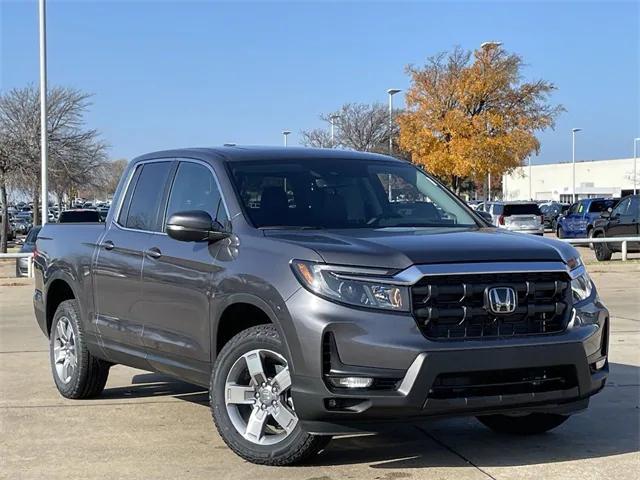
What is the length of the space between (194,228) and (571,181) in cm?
8710

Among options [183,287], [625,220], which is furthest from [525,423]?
[625,220]

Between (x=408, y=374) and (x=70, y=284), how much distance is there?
3.64 meters

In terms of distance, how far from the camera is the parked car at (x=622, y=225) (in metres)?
22.9

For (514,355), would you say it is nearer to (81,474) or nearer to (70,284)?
(81,474)

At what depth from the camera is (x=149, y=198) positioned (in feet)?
21.4

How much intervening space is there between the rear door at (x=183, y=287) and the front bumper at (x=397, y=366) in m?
0.95

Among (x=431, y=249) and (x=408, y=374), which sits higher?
(x=431, y=249)

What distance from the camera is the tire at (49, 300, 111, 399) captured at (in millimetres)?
6930

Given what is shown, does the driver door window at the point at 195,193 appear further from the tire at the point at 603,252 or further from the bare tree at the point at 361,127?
the bare tree at the point at 361,127

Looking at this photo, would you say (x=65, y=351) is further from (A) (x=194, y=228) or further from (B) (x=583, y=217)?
(B) (x=583, y=217)

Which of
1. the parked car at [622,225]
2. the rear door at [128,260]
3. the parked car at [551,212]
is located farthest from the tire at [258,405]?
the parked car at [551,212]

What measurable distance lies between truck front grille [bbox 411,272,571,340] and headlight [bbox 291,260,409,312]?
96mm

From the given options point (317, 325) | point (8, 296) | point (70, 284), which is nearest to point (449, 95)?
point (8, 296)

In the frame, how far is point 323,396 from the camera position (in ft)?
14.8
